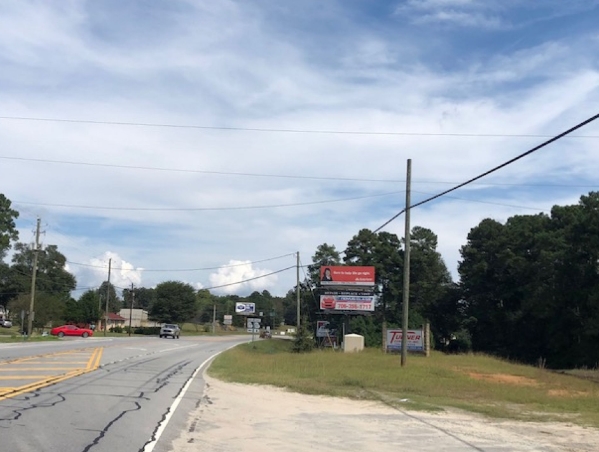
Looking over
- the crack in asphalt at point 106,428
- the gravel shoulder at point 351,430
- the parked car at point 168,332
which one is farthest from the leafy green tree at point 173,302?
the crack in asphalt at point 106,428

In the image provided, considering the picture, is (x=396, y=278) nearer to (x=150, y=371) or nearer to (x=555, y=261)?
(x=555, y=261)

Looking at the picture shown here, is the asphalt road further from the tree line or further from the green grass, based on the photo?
the tree line

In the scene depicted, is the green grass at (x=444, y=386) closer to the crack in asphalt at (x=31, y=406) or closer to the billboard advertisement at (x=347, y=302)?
the crack in asphalt at (x=31, y=406)

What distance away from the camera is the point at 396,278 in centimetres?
9088

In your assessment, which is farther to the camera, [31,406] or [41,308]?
[41,308]

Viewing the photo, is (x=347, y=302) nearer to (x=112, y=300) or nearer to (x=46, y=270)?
(x=46, y=270)

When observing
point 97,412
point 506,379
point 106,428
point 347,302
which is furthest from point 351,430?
point 347,302

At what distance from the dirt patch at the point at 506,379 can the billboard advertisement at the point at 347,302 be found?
31.2 m

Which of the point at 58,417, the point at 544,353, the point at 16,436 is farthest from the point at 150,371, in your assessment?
the point at 544,353

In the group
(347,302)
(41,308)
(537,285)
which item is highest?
(537,285)

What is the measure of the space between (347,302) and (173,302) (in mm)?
79069

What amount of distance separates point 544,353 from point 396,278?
27416mm

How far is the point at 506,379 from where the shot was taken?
89.9 ft

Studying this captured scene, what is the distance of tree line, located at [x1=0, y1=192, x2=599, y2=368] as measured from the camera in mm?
58375
